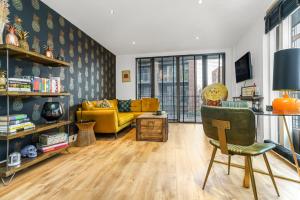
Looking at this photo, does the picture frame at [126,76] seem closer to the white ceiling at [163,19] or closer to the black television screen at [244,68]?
the white ceiling at [163,19]

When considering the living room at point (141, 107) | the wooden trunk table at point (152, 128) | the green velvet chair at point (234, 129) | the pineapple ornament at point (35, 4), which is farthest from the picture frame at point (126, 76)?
the green velvet chair at point (234, 129)

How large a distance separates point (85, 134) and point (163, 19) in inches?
110

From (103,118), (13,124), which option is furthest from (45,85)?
(103,118)

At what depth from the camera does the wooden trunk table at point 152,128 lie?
11.2 feet

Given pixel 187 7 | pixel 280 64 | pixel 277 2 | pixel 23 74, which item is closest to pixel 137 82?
pixel 187 7

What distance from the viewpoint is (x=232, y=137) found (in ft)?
4.35

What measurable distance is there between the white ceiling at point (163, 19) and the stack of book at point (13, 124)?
6.59 feet

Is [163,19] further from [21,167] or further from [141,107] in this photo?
[21,167]

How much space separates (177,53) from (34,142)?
4781 millimetres

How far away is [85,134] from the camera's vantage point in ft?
10.5

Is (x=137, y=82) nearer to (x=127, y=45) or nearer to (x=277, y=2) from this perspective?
(x=127, y=45)

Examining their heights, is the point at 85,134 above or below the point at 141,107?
below

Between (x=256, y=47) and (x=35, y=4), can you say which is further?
(x=256, y=47)

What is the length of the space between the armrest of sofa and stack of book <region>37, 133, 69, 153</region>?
851mm
